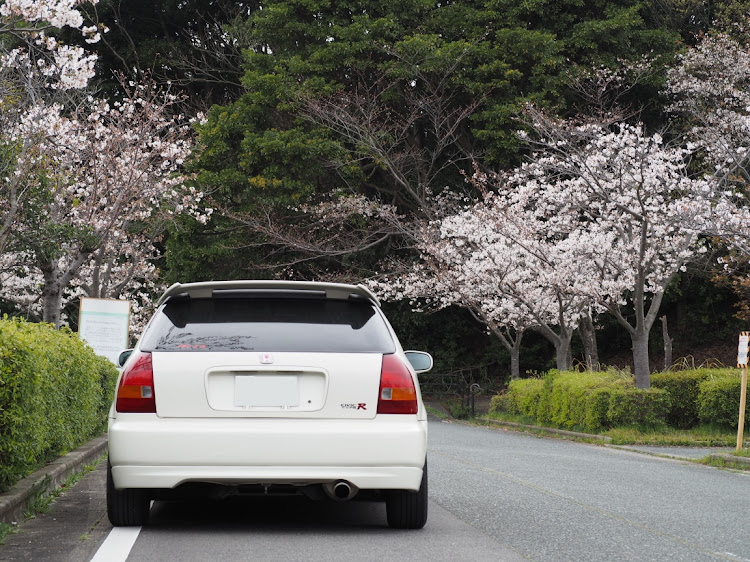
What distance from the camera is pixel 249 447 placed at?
568 cm

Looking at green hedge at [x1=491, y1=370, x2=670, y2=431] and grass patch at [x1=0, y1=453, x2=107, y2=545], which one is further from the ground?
green hedge at [x1=491, y1=370, x2=670, y2=431]

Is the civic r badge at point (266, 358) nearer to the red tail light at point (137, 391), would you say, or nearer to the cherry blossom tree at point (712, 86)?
the red tail light at point (137, 391)

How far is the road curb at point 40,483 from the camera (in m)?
6.55

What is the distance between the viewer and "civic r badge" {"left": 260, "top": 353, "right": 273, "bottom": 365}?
5801 millimetres

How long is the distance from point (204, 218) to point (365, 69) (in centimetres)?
706

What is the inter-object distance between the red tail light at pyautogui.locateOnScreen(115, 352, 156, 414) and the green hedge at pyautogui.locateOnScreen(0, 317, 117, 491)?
107 cm

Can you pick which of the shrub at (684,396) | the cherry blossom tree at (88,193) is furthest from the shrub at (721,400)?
the cherry blossom tree at (88,193)

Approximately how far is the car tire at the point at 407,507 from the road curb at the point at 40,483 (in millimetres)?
2413

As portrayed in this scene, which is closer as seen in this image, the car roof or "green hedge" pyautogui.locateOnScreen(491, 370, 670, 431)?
the car roof

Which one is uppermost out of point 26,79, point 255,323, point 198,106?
point 198,106

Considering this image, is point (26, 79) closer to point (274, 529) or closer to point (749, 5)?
point (274, 529)

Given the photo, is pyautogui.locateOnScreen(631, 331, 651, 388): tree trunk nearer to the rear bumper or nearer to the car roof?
the car roof

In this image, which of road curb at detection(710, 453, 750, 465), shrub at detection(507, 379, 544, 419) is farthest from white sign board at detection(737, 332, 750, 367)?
shrub at detection(507, 379, 544, 419)

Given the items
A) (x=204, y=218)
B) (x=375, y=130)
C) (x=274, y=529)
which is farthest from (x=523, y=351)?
(x=274, y=529)
